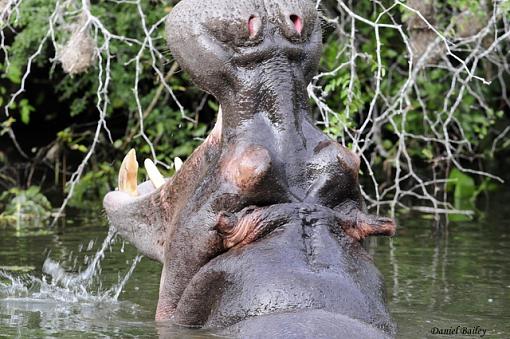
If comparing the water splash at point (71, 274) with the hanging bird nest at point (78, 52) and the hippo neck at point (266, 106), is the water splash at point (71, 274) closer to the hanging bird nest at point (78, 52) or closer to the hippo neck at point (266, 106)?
the hanging bird nest at point (78, 52)

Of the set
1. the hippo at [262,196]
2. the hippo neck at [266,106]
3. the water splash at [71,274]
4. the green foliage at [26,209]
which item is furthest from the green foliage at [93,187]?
the hippo neck at [266,106]

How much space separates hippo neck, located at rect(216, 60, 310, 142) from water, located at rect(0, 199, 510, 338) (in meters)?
0.72

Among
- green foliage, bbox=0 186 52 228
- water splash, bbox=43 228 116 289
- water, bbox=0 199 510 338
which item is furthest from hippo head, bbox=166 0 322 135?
green foliage, bbox=0 186 52 228

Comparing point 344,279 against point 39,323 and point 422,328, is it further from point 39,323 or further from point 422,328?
point 39,323

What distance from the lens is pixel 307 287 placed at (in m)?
3.40

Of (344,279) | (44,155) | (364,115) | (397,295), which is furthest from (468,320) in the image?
(44,155)

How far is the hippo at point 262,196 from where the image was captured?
3.47 m

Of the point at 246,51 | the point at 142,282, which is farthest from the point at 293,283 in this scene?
the point at 142,282

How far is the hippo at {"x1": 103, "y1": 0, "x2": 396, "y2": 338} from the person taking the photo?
11.4ft

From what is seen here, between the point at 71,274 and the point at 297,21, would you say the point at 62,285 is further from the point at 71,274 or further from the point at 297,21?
the point at 297,21
